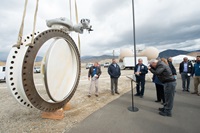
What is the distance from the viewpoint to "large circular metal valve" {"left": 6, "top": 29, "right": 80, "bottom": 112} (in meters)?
2.36

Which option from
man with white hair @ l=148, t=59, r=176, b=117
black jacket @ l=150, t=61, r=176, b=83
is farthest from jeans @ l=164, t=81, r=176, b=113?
black jacket @ l=150, t=61, r=176, b=83

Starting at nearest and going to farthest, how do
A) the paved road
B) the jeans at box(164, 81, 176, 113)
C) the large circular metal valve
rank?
the large circular metal valve < the paved road < the jeans at box(164, 81, 176, 113)

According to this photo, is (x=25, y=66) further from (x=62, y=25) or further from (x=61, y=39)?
(x=62, y=25)

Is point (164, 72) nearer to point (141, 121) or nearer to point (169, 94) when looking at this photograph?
point (169, 94)

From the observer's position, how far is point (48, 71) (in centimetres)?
289

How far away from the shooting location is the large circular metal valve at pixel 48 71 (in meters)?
2.36

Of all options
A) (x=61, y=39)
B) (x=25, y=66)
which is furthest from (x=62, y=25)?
(x=25, y=66)

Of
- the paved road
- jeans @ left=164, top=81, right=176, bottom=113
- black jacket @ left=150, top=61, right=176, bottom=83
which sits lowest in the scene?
the paved road

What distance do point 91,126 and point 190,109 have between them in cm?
315

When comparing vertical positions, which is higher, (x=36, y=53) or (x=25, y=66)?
(x=36, y=53)

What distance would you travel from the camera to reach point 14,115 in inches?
143

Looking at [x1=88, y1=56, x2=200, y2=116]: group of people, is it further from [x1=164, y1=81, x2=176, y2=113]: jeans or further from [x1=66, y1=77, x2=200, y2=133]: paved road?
[x1=66, y1=77, x2=200, y2=133]: paved road

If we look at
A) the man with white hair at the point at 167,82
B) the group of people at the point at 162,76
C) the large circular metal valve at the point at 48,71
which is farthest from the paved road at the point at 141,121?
the large circular metal valve at the point at 48,71

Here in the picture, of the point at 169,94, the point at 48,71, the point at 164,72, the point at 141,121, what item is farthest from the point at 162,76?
the point at 48,71
